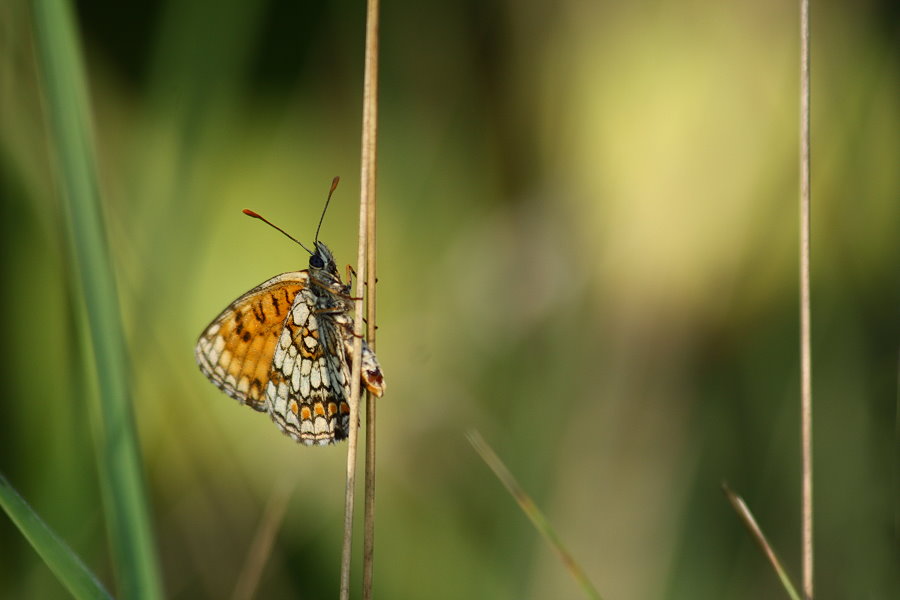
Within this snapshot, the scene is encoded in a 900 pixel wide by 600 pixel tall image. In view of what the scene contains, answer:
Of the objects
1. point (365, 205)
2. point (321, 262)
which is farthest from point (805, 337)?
point (321, 262)

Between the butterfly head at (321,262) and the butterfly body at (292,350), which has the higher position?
the butterfly head at (321,262)

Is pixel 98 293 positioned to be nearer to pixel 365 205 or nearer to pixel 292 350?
pixel 365 205

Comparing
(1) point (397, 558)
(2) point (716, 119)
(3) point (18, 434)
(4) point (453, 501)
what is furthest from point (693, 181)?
(3) point (18, 434)

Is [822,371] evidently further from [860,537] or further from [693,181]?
[693,181]

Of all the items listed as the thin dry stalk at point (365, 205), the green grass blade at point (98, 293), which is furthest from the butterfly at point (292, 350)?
the green grass blade at point (98, 293)

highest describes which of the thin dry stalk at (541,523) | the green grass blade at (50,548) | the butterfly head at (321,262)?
the butterfly head at (321,262)

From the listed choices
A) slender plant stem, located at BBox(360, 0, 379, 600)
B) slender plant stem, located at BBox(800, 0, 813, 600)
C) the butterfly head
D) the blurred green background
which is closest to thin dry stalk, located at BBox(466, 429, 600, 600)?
slender plant stem, located at BBox(360, 0, 379, 600)

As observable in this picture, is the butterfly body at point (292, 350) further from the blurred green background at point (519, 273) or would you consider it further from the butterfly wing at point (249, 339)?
the blurred green background at point (519, 273)

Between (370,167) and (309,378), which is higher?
(370,167)
